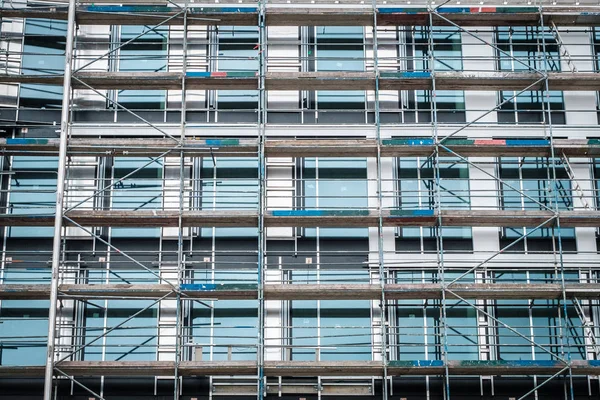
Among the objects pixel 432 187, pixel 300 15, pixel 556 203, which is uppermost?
pixel 300 15

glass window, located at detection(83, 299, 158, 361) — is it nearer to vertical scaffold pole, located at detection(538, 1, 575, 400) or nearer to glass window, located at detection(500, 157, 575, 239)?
glass window, located at detection(500, 157, 575, 239)

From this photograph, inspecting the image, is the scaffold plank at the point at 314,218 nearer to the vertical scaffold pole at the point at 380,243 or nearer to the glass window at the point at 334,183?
the vertical scaffold pole at the point at 380,243

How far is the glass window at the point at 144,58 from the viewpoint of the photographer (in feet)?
89.9

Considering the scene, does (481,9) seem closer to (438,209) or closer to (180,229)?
(438,209)

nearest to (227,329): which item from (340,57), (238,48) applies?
(238,48)

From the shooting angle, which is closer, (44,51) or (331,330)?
(331,330)

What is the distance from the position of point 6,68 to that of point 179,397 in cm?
956

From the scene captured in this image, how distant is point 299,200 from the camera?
26.7 metres


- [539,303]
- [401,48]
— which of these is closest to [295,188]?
[401,48]

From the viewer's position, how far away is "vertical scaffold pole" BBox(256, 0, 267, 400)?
24.0 metres

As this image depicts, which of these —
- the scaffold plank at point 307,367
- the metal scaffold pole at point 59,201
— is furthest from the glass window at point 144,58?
the scaffold plank at point 307,367

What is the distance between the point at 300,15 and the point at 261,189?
189 inches

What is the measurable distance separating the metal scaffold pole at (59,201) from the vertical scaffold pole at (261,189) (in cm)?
472

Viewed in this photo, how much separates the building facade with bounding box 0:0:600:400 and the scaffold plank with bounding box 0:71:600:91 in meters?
0.06
